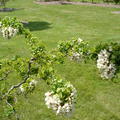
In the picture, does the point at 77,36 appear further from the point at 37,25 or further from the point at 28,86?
the point at 28,86

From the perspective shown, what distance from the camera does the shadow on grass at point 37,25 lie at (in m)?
37.3

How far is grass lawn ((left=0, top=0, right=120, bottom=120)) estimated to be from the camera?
652 inches

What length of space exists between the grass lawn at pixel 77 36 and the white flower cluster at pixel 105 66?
6.22m

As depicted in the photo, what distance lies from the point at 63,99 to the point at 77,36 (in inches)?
1024

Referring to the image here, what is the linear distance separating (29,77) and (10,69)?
2.54 ft

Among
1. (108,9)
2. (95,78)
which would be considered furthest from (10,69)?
(108,9)

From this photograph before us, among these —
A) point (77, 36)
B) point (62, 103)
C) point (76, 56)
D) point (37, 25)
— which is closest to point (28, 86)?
point (76, 56)

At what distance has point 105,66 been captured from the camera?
401 inches

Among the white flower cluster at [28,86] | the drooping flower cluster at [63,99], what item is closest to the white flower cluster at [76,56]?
the white flower cluster at [28,86]

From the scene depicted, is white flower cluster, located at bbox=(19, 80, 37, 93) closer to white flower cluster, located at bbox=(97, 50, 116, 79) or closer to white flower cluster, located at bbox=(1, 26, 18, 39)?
white flower cluster, located at bbox=(1, 26, 18, 39)

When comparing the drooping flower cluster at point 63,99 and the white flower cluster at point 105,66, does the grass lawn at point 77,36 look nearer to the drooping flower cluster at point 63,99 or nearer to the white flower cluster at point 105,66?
the white flower cluster at point 105,66

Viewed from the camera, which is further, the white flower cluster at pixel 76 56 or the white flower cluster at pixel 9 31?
the white flower cluster at pixel 9 31

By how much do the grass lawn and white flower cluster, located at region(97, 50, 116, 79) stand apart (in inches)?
245

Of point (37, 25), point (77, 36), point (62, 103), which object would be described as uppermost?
point (62, 103)
